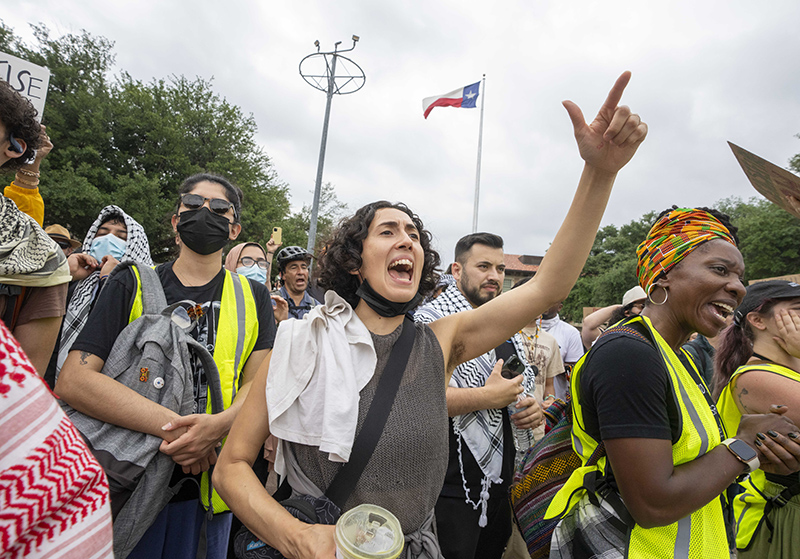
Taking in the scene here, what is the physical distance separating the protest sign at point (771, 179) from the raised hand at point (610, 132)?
82 centimetres

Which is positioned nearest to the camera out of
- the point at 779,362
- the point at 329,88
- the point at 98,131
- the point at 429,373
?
the point at 429,373

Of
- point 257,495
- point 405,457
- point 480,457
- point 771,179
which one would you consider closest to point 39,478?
point 257,495

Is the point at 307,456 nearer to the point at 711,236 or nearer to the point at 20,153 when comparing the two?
the point at 20,153

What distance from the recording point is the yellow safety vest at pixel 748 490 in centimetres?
232

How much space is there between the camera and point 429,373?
1.67 m

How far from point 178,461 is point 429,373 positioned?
3.91ft

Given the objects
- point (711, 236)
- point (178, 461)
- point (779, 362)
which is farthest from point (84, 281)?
point (779, 362)

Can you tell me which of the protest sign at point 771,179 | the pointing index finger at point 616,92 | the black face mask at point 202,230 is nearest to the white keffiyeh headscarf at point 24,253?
the black face mask at point 202,230

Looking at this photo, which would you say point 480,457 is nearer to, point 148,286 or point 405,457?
point 405,457

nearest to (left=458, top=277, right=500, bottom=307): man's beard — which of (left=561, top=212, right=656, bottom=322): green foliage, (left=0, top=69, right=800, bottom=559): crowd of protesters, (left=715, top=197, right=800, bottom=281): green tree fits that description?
(left=0, top=69, right=800, bottom=559): crowd of protesters

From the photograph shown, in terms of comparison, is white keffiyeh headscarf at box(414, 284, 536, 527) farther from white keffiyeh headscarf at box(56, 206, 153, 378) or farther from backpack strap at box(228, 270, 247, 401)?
white keffiyeh headscarf at box(56, 206, 153, 378)

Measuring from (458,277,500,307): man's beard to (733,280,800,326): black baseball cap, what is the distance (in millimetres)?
1602

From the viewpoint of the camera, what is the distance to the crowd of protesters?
58.5 inches

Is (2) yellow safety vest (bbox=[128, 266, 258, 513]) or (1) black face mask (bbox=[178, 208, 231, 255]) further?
(1) black face mask (bbox=[178, 208, 231, 255])
